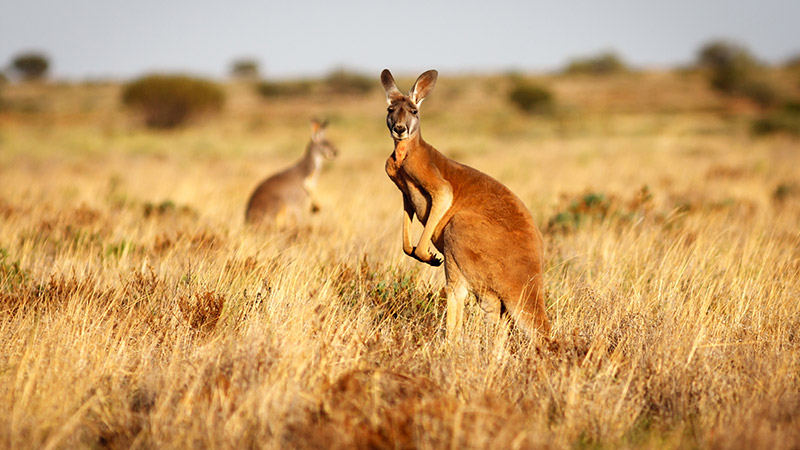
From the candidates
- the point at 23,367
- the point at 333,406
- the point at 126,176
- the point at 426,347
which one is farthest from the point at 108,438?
the point at 126,176

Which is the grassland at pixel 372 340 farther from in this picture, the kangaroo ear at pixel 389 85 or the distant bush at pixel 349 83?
the distant bush at pixel 349 83

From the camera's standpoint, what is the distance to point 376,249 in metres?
5.87

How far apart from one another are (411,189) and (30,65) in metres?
109

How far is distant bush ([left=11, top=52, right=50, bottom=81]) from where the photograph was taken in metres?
91.1

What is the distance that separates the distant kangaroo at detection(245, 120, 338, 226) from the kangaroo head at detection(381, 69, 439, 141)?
13.1 ft

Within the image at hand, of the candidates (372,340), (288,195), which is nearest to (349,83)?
(288,195)

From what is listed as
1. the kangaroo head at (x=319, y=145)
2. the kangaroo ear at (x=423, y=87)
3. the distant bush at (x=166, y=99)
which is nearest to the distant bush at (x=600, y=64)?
the distant bush at (x=166, y=99)

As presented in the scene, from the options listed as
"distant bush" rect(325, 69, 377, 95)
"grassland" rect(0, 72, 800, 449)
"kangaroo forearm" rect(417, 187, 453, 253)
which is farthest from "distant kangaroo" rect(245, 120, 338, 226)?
"distant bush" rect(325, 69, 377, 95)

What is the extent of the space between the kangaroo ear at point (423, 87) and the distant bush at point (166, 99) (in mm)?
39484

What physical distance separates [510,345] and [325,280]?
1.71 metres

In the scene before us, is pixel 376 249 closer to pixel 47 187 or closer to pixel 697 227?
pixel 697 227

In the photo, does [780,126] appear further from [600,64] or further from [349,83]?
[600,64]

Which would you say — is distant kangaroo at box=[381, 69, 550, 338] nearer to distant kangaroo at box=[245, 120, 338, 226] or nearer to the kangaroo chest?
the kangaroo chest

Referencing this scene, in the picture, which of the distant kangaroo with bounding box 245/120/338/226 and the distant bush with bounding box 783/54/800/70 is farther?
the distant bush with bounding box 783/54/800/70
